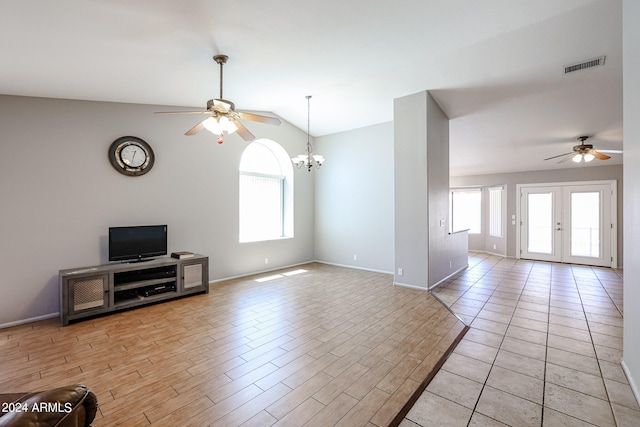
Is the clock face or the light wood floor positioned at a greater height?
the clock face

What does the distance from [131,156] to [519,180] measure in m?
9.38

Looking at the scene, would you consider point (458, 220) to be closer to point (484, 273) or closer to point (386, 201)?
point (484, 273)

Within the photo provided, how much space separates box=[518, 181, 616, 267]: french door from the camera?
6.92 m

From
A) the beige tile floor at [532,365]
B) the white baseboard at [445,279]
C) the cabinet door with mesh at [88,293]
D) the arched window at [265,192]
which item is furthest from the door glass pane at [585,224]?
the cabinet door with mesh at [88,293]

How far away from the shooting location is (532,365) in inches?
101

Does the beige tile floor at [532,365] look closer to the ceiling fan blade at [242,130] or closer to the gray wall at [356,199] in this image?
the gray wall at [356,199]

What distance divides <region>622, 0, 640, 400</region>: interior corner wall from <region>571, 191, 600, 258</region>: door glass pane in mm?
6288

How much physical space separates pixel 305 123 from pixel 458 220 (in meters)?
6.41

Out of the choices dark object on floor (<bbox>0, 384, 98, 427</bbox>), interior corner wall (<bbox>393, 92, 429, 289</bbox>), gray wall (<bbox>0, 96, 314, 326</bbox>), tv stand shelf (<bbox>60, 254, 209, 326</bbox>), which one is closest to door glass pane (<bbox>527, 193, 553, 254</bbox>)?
interior corner wall (<bbox>393, 92, 429, 289</bbox>)

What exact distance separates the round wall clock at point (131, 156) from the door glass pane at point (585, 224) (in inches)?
385

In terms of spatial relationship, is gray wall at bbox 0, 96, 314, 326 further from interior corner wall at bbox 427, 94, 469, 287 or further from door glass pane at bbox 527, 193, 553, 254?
door glass pane at bbox 527, 193, 553, 254

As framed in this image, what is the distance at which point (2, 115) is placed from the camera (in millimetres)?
3447

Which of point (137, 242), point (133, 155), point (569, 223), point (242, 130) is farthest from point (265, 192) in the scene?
point (569, 223)

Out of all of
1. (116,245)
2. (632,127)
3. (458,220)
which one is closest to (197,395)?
(116,245)
